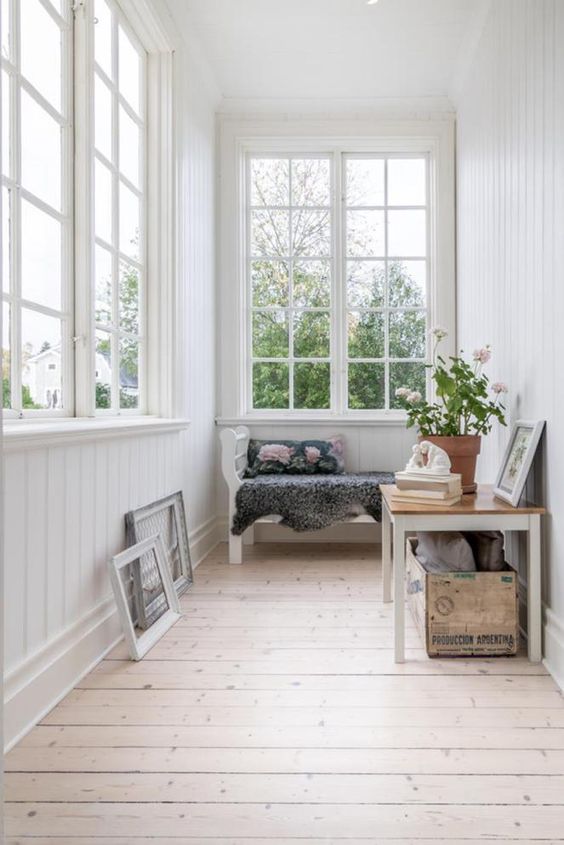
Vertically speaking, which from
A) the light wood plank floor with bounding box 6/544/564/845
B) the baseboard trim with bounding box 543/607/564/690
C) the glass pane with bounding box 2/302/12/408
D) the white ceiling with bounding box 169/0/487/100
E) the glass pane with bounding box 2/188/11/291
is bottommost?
the light wood plank floor with bounding box 6/544/564/845

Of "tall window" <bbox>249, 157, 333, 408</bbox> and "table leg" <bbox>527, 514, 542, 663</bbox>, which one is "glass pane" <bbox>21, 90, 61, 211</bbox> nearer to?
"table leg" <bbox>527, 514, 542, 663</bbox>

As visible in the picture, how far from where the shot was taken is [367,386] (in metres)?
4.18

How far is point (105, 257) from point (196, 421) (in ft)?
4.35

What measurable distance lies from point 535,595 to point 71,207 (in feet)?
6.90

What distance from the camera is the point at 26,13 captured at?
1.92 metres

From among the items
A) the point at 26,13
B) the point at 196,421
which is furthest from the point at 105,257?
the point at 196,421

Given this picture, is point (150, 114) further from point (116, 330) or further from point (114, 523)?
point (114, 523)

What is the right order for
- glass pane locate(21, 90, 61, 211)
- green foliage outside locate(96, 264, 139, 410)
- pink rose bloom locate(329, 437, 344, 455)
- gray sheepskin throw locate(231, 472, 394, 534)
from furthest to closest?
pink rose bloom locate(329, 437, 344, 455), gray sheepskin throw locate(231, 472, 394, 534), green foliage outside locate(96, 264, 139, 410), glass pane locate(21, 90, 61, 211)

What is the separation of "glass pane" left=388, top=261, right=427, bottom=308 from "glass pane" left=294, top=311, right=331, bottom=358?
0.48m

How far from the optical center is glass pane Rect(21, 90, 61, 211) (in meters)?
1.90

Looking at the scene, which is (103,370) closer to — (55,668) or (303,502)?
(55,668)

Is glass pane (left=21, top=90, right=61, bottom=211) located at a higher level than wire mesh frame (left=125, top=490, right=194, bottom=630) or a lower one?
higher

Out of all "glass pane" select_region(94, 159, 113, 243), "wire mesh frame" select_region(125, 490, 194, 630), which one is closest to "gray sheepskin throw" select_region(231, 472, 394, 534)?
"wire mesh frame" select_region(125, 490, 194, 630)

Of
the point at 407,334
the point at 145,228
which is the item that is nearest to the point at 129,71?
the point at 145,228
